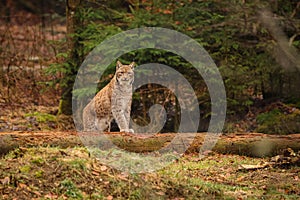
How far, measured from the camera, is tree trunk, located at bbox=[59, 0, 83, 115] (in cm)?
1298

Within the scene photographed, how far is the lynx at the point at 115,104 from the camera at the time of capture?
Answer: 10.1m

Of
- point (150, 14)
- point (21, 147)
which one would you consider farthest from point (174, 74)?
point (21, 147)

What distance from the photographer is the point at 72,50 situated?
1309 cm

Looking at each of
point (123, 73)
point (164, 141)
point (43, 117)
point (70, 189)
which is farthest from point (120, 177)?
point (43, 117)

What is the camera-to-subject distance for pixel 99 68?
471 inches

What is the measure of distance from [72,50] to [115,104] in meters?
3.49

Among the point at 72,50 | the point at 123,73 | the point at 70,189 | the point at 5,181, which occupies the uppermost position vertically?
the point at 72,50

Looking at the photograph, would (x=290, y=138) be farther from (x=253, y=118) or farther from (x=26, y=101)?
(x=26, y=101)

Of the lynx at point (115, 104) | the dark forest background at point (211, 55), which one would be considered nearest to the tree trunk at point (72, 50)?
the dark forest background at point (211, 55)

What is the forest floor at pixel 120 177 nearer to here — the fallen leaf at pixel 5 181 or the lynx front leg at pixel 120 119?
the fallen leaf at pixel 5 181

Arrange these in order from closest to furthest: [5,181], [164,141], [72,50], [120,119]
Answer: [5,181] → [164,141] → [120,119] → [72,50]

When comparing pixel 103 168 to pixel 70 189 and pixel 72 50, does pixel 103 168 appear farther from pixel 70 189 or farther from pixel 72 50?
pixel 72 50

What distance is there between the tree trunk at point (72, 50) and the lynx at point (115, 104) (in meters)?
2.66

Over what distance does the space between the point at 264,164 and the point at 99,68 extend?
16.5 ft
